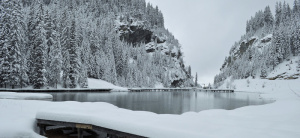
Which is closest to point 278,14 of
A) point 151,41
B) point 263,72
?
point 263,72

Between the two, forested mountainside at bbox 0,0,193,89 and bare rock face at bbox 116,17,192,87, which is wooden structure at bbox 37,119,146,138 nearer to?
forested mountainside at bbox 0,0,193,89

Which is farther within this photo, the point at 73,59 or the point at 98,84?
the point at 98,84

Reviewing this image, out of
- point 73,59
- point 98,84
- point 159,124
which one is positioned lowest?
point 98,84

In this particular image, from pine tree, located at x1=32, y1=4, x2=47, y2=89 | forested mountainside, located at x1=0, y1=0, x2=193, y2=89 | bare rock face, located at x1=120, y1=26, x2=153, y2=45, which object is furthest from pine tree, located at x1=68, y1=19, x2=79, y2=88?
bare rock face, located at x1=120, y1=26, x2=153, y2=45

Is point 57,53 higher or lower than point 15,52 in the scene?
higher

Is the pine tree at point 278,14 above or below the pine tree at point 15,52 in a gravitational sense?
above

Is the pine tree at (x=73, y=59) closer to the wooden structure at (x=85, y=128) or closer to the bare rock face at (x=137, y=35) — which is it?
the wooden structure at (x=85, y=128)

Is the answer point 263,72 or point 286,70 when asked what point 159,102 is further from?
point 263,72

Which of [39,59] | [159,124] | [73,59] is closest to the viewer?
[159,124]

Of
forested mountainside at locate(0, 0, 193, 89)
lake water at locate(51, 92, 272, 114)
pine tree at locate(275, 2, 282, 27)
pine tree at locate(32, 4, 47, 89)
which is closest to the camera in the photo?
lake water at locate(51, 92, 272, 114)

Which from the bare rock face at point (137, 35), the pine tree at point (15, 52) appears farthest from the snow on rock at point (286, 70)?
the bare rock face at point (137, 35)

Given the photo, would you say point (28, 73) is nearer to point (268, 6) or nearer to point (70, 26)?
point (70, 26)

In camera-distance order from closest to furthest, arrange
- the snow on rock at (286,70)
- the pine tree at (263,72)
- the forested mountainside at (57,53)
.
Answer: the forested mountainside at (57,53) → the snow on rock at (286,70) → the pine tree at (263,72)

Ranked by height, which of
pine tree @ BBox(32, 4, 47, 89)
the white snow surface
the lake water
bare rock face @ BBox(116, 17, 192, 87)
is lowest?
the lake water
